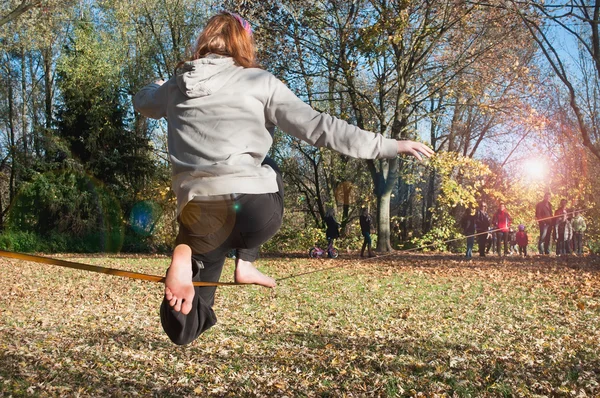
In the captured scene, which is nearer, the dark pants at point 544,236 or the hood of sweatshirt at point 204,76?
the hood of sweatshirt at point 204,76

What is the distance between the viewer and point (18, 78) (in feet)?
95.8

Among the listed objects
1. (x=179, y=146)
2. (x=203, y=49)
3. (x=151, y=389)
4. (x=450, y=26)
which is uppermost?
(x=450, y=26)

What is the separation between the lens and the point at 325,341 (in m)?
6.72

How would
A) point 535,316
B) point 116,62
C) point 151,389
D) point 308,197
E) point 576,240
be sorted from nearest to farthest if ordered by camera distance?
point 151,389 → point 535,316 → point 576,240 → point 116,62 → point 308,197

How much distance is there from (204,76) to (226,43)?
246 millimetres

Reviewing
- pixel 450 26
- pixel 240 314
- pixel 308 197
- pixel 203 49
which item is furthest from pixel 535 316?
pixel 308 197

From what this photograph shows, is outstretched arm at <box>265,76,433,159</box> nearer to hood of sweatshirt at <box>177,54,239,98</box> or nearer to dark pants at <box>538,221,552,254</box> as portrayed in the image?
hood of sweatshirt at <box>177,54,239,98</box>

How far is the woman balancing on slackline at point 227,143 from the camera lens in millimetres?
2373

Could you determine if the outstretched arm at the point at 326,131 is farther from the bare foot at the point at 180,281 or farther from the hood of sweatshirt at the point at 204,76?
the bare foot at the point at 180,281

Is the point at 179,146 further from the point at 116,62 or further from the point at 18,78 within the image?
the point at 18,78

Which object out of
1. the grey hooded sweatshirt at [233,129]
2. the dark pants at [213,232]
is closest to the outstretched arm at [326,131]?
the grey hooded sweatshirt at [233,129]

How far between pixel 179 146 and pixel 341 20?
17312mm

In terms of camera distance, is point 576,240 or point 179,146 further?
point 576,240

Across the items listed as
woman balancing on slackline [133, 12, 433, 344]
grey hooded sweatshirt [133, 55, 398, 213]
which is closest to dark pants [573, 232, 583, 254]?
woman balancing on slackline [133, 12, 433, 344]
